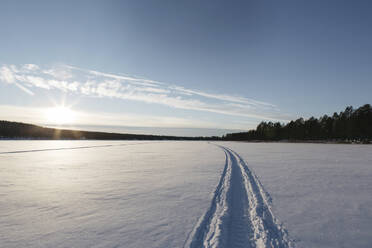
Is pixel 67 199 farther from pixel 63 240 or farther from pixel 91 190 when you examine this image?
pixel 63 240

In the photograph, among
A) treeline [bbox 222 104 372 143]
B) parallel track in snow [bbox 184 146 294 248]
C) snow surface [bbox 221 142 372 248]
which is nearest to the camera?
parallel track in snow [bbox 184 146 294 248]

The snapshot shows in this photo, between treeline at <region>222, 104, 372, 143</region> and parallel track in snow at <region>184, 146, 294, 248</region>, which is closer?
parallel track in snow at <region>184, 146, 294, 248</region>

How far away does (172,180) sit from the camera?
375 inches

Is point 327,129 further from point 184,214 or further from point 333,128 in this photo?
point 184,214

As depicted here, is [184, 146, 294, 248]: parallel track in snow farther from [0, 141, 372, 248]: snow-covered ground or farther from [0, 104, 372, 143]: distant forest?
[0, 104, 372, 143]: distant forest

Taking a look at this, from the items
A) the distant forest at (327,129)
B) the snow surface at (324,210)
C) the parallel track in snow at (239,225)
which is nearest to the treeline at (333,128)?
the distant forest at (327,129)

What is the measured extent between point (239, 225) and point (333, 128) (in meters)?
115

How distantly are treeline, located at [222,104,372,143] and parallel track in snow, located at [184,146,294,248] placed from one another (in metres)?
101

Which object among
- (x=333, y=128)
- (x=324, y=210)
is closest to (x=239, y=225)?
(x=324, y=210)

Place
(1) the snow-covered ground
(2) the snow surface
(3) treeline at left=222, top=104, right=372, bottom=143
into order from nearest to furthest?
(1) the snow-covered ground, (2) the snow surface, (3) treeline at left=222, top=104, right=372, bottom=143

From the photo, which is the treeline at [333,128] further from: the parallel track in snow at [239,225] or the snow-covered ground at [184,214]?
the parallel track in snow at [239,225]

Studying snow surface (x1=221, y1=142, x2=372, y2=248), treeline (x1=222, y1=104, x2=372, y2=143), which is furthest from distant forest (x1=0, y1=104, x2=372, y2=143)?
snow surface (x1=221, y1=142, x2=372, y2=248)

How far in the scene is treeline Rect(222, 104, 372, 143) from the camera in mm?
83581

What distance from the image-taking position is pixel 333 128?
9775 cm
